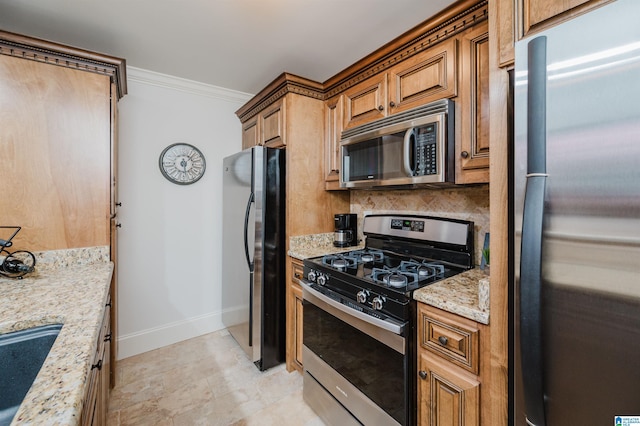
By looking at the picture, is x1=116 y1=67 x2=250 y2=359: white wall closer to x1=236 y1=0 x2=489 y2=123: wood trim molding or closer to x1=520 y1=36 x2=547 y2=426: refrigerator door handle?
x1=236 y1=0 x2=489 y2=123: wood trim molding

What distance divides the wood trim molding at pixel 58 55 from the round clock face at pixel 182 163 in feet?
2.73

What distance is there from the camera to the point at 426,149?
5.17 feet

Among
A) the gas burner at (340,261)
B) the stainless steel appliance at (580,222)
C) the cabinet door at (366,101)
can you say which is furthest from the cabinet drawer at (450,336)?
the cabinet door at (366,101)

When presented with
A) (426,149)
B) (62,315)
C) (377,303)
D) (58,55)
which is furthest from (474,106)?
(58,55)

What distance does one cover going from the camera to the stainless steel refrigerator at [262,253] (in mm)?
2215

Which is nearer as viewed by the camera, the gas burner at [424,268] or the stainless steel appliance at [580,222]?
the stainless steel appliance at [580,222]

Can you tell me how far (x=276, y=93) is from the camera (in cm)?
235

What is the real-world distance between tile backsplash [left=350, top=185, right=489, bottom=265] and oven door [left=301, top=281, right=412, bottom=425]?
85 cm

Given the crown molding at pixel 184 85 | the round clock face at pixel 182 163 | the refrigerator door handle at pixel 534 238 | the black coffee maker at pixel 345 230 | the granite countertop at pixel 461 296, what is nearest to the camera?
the refrigerator door handle at pixel 534 238

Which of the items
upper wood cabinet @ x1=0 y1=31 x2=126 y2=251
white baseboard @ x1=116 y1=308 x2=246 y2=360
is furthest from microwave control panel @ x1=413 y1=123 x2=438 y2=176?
upper wood cabinet @ x1=0 y1=31 x2=126 y2=251

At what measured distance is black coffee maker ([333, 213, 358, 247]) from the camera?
234 centimetres

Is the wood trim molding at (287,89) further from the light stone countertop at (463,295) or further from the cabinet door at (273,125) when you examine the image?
the light stone countertop at (463,295)

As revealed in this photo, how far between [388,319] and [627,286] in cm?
84

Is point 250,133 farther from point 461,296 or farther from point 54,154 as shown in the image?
point 461,296
